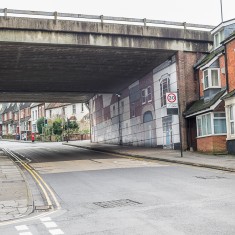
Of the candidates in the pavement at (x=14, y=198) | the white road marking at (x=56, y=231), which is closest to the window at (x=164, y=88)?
the pavement at (x=14, y=198)

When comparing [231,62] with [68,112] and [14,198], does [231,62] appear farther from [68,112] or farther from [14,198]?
[68,112]

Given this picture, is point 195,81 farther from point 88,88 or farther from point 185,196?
point 185,196

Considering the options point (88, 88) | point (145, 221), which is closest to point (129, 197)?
point (145, 221)

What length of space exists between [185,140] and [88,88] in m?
16.2

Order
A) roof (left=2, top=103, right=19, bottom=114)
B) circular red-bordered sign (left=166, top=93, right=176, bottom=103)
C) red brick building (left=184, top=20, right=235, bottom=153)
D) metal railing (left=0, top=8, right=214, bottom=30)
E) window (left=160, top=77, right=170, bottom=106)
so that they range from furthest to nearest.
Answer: roof (left=2, top=103, right=19, bottom=114), window (left=160, top=77, right=170, bottom=106), circular red-bordered sign (left=166, top=93, right=176, bottom=103), red brick building (left=184, top=20, right=235, bottom=153), metal railing (left=0, top=8, right=214, bottom=30)

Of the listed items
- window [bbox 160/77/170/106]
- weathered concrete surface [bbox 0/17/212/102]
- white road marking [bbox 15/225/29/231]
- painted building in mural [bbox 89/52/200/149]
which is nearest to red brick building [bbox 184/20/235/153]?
painted building in mural [bbox 89/52/200/149]

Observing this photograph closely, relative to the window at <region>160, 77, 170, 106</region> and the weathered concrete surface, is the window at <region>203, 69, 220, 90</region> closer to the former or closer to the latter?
the weathered concrete surface

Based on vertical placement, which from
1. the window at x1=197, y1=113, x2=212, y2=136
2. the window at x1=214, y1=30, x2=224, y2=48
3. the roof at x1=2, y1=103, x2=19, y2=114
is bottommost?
the window at x1=197, y1=113, x2=212, y2=136

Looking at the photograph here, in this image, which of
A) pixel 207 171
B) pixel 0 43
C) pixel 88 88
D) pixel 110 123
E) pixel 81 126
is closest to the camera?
pixel 207 171

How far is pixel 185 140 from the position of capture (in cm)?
2989

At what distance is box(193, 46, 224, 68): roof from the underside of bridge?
7.68 ft

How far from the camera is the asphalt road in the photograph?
25.6ft

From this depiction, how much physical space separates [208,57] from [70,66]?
11121 mm

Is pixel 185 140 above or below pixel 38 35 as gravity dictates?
below
